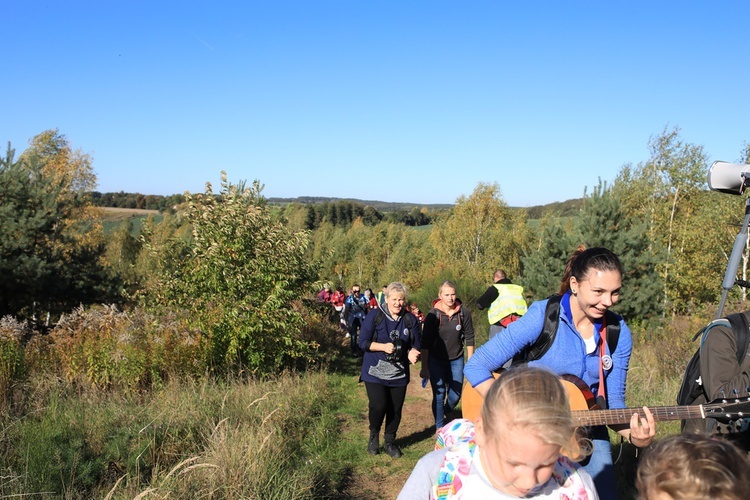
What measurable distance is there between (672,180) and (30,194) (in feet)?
79.2

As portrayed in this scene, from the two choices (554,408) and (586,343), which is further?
(586,343)

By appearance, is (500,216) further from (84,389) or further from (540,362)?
(540,362)

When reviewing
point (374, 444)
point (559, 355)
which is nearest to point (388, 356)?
point (374, 444)

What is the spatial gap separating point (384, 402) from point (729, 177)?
3.76 metres

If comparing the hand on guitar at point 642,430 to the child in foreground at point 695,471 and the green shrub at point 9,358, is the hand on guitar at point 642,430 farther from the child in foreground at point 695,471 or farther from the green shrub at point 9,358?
the green shrub at point 9,358

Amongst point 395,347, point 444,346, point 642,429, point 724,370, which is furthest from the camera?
point 444,346

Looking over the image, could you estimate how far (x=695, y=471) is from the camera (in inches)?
54.2

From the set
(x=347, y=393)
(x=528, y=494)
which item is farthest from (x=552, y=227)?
(x=528, y=494)

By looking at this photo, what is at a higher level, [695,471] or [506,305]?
[695,471]

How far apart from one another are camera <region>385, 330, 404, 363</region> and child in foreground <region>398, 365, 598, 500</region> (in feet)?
12.9

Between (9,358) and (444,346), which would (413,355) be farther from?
(9,358)

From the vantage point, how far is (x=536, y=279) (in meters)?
14.8

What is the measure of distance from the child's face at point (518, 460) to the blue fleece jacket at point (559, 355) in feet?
3.85

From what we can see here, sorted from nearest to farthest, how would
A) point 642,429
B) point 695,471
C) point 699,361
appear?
point 695,471 → point 642,429 → point 699,361
